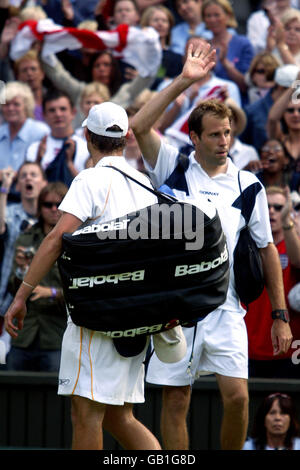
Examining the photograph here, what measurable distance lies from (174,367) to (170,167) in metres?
1.21

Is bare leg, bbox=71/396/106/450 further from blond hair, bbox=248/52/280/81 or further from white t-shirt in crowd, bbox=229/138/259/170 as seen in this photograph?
blond hair, bbox=248/52/280/81

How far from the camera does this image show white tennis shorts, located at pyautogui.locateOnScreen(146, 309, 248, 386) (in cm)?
563

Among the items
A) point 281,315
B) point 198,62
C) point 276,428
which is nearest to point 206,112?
point 198,62

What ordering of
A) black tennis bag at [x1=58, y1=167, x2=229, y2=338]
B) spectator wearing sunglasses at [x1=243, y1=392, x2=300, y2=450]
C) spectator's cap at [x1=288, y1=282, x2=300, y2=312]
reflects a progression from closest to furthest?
1. black tennis bag at [x1=58, y1=167, x2=229, y2=338]
2. spectator wearing sunglasses at [x1=243, y1=392, x2=300, y2=450]
3. spectator's cap at [x1=288, y1=282, x2=300, y2=312]

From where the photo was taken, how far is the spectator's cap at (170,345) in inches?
197

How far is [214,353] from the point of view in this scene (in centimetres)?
566

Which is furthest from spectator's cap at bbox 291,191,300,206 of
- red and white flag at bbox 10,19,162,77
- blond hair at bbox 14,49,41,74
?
blond hair at bbox 14,49,41,74

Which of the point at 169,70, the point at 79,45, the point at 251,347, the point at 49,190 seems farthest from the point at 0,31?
the point at 251,347

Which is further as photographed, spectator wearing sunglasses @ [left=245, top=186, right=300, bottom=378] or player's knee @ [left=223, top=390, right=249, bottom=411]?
spectator wearing sunglasses @ [left=245, top=186, right=300, bottom=378]

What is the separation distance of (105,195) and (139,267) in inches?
17.5

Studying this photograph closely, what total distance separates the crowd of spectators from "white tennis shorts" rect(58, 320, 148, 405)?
233cm

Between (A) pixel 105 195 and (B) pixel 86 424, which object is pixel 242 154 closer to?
(A) pixel 105 195

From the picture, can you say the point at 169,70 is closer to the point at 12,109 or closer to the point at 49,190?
the point at 12,109

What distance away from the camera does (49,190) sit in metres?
7.68
